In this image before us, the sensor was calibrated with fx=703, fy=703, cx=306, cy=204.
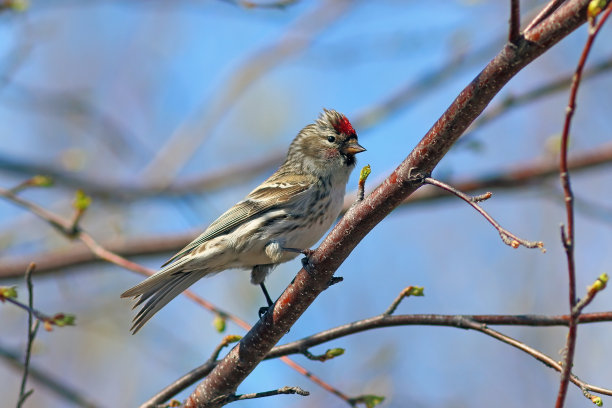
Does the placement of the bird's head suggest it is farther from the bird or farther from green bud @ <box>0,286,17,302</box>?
green bud @ <box>0,286,17,302</box>

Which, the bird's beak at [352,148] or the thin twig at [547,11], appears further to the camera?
the bird's beak at [352,148]

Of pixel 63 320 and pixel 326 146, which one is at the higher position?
pixel 326 146

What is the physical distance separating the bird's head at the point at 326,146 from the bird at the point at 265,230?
11 mm

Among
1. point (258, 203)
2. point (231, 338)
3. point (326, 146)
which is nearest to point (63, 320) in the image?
point (231, 338)

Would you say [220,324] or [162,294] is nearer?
[220,324]

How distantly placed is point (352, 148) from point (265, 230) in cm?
113

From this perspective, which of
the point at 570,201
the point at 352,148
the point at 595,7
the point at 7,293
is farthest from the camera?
the point at 352,148

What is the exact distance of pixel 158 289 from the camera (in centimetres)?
424

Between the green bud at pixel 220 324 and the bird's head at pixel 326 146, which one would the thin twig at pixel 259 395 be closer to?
the green bud at pixel 220 324

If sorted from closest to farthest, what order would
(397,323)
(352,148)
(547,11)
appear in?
(547,11) → (397,323) → (352,148)

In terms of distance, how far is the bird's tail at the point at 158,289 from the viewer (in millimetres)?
4035

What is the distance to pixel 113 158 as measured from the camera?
11844mm

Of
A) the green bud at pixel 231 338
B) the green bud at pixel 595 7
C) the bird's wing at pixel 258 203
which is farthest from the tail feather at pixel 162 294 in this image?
the green bud at pixel 595 7

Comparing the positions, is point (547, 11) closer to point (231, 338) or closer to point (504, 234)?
point (504, 234)
